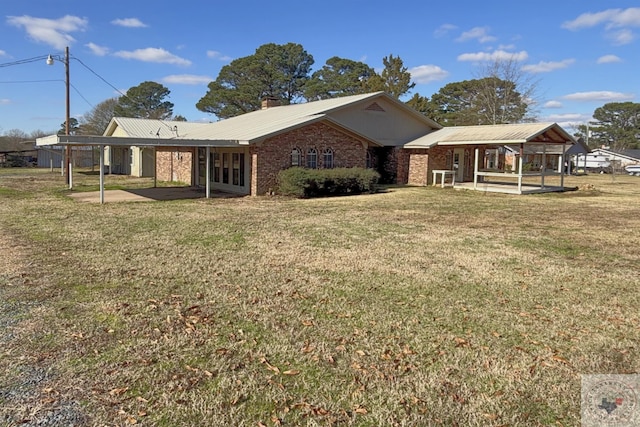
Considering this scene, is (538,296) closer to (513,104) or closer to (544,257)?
(544,257)

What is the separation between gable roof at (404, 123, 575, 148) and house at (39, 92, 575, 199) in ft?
0.14

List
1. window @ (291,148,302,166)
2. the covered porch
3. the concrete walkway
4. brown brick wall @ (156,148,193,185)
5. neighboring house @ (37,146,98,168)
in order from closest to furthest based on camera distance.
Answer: the concrete walkway < window @ (291,148,302,166) < the covered porch < brown brick wall @ (156,148,193,185) < neighboring house @ (37,146,98,168)

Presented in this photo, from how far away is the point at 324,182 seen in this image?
707 inches

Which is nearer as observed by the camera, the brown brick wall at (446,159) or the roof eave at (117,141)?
the roof eave at (117,141)

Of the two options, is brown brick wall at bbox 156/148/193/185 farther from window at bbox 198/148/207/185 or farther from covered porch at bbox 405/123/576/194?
covered porch at bbox 405/123/576/194

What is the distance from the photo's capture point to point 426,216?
42.1 ft

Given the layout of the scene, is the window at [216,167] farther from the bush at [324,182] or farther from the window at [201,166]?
the bush at [324,182]

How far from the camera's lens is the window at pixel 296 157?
18578 mm

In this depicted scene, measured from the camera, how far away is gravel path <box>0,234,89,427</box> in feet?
10.0

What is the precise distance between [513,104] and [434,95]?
9.96m

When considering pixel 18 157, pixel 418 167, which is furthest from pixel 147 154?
pixel 18 157

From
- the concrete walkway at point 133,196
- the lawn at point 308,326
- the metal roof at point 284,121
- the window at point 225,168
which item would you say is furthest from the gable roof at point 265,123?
the lawn at point 308,326

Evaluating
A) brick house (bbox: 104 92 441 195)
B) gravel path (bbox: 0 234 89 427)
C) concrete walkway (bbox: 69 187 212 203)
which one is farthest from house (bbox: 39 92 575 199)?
gravel path (bbox: 0 234 89 427)

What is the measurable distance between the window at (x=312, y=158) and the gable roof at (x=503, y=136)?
6402mm
